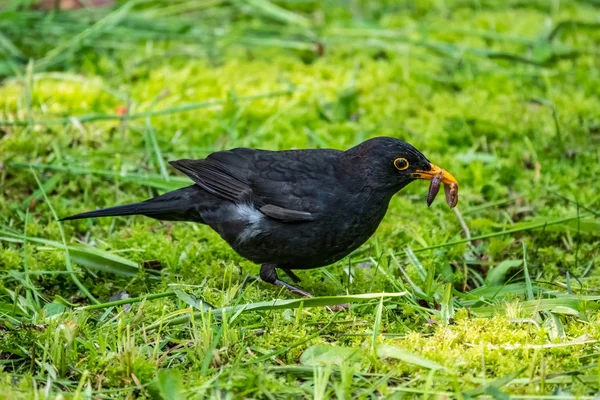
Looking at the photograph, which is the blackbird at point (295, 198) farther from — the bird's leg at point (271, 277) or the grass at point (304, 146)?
the grass at point (304, 146)

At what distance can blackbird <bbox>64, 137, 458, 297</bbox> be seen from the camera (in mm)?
4637

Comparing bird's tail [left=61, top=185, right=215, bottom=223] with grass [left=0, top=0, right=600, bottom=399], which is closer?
grass [left=0, top=0, right=600, bottom=399]

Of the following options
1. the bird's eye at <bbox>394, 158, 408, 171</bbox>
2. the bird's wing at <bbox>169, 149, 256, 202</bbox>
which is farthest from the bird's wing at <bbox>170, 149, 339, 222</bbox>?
the bird's eye at <bbox>394, 158, 408, 171</bbox>

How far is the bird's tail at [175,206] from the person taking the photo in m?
4.93

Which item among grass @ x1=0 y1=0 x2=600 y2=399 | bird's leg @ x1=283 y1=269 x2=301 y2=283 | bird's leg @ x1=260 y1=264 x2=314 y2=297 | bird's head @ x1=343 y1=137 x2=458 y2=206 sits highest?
bird's head @ x1=343 y1=137 x2=458 y2=206

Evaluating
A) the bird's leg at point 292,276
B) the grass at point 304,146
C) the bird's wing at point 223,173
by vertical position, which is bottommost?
the bird's leg at point 292,276

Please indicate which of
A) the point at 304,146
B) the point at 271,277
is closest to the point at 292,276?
the point at 271,277

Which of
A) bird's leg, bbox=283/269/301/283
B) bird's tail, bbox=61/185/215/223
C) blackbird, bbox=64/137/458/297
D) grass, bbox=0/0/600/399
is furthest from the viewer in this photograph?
bird's leg, bbox=283/269/301/283

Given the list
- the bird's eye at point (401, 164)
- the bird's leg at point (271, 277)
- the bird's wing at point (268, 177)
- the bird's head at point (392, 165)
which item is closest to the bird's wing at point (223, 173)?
the bird's wing at point (268, 177)

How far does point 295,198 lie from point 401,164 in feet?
2.11

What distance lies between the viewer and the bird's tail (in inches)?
194

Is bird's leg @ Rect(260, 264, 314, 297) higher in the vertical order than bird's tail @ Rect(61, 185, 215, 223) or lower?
lower

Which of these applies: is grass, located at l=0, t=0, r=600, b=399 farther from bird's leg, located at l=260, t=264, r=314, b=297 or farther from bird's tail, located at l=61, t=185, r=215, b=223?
bird's tail, located at l=61, t=185, r=215, b=223

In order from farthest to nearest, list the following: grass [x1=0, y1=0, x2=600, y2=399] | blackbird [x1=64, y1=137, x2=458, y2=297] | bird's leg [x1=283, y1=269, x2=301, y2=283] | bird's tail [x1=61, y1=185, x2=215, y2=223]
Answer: bird's leg [x1=283, y1=269, x2=301, y2=283], bird's tail [x1=61, y1=185, x2=215, y2=223], blackbird [x1=64, y1=137, x2=458, y2=297], grass [x1=0, y1=0, x2=600, y2=399]
